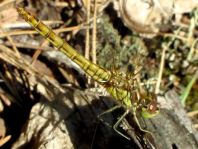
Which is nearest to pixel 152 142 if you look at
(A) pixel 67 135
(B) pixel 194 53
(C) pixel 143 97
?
(C) pixel 143 97

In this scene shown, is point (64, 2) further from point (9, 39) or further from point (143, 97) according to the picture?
point (143, 97)

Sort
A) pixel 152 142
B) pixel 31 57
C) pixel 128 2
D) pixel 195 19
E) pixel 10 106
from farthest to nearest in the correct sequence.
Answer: pixel 195 19, pixel 128 2, pixel 31 57, pixel 10 106, pixel 152 142

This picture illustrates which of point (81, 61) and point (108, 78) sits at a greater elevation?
point (81, 61)

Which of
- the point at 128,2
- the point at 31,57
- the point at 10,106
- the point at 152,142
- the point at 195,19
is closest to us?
the point at 152,142

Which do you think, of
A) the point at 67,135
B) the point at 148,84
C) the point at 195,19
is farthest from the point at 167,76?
the point at 67,135

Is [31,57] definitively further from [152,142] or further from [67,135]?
[152,142]

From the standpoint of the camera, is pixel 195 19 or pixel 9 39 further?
pixel 195 19

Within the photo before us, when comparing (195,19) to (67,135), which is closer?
(67,135)

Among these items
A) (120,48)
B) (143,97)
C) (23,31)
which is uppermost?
(23,31)

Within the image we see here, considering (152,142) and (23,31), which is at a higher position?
(23,31)
